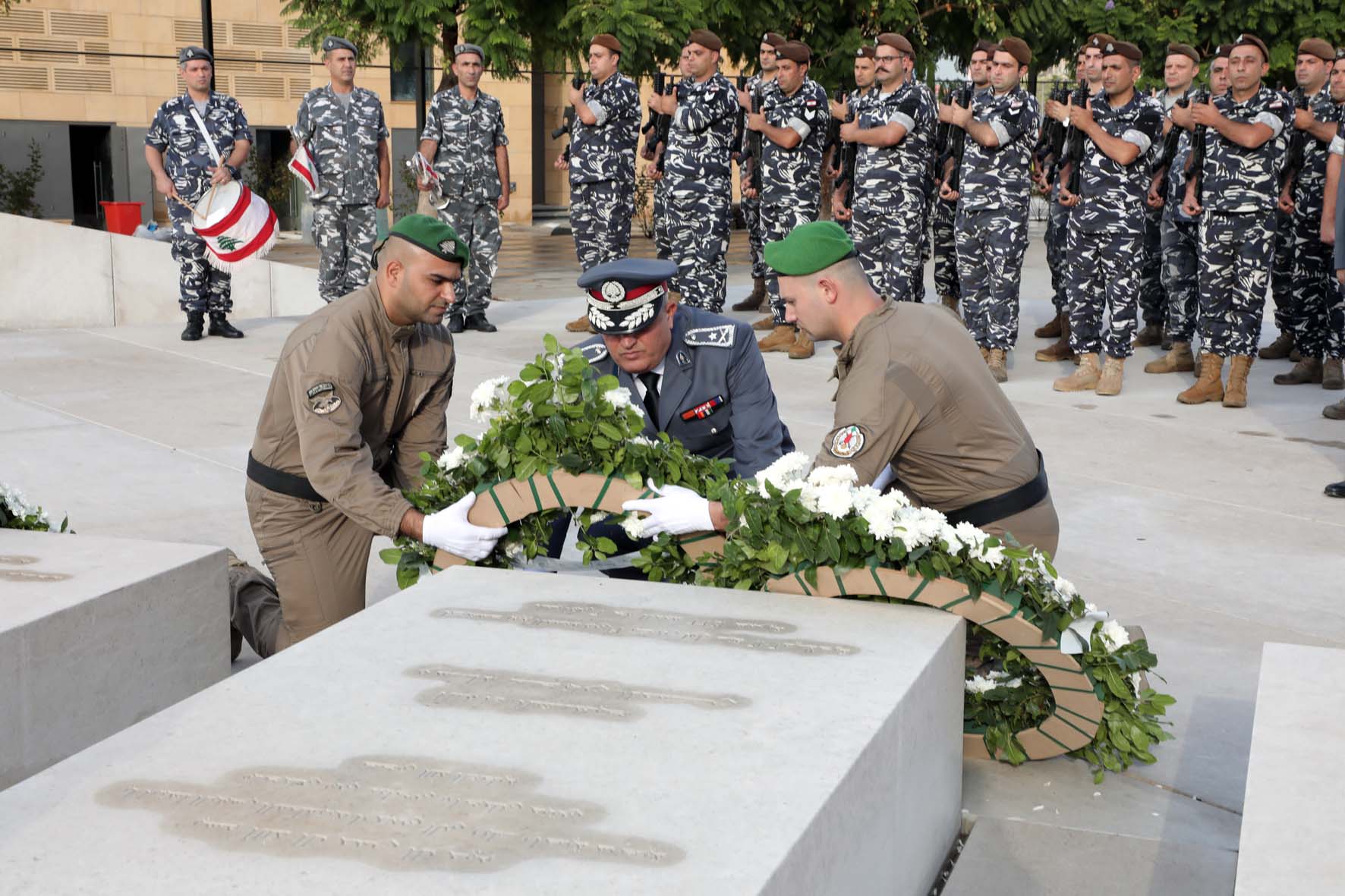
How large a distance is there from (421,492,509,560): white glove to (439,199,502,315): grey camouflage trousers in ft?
24.8

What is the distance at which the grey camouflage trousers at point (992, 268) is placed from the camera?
8.88 metres

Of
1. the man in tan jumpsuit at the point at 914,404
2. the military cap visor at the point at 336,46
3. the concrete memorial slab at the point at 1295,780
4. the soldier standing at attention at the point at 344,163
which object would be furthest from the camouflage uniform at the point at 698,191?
the concrete memorial slab at the point at 1295,780

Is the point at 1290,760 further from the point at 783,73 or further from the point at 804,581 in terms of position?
the point at 783,73

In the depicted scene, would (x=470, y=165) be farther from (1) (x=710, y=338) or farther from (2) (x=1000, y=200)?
(1) (x=710, y=338)

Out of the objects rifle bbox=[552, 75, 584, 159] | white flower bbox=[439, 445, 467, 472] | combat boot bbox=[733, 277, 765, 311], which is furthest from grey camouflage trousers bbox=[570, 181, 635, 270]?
white flower bbox=[439, 445, 467, 472]

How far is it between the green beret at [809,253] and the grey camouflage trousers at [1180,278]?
649cm

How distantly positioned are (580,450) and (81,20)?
995 inches

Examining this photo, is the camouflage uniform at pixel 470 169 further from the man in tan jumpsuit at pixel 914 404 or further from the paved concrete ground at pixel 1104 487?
the man in tan jumpsuit at pixel 914 404

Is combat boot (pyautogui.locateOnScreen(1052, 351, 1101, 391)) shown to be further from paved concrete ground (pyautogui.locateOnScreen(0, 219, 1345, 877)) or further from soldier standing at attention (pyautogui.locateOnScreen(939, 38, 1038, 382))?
soldier standing at attention (pyautogui.locateOnScreen(939, 38, 1038, 382))

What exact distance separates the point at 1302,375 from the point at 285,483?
7.01 metres

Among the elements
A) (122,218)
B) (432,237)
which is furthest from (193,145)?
(122,218)

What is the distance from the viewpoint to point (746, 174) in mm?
11070

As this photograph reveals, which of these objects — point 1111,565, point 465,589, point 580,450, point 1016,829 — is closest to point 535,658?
point 465,589

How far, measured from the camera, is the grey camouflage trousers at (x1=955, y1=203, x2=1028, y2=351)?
8875 millimetres
